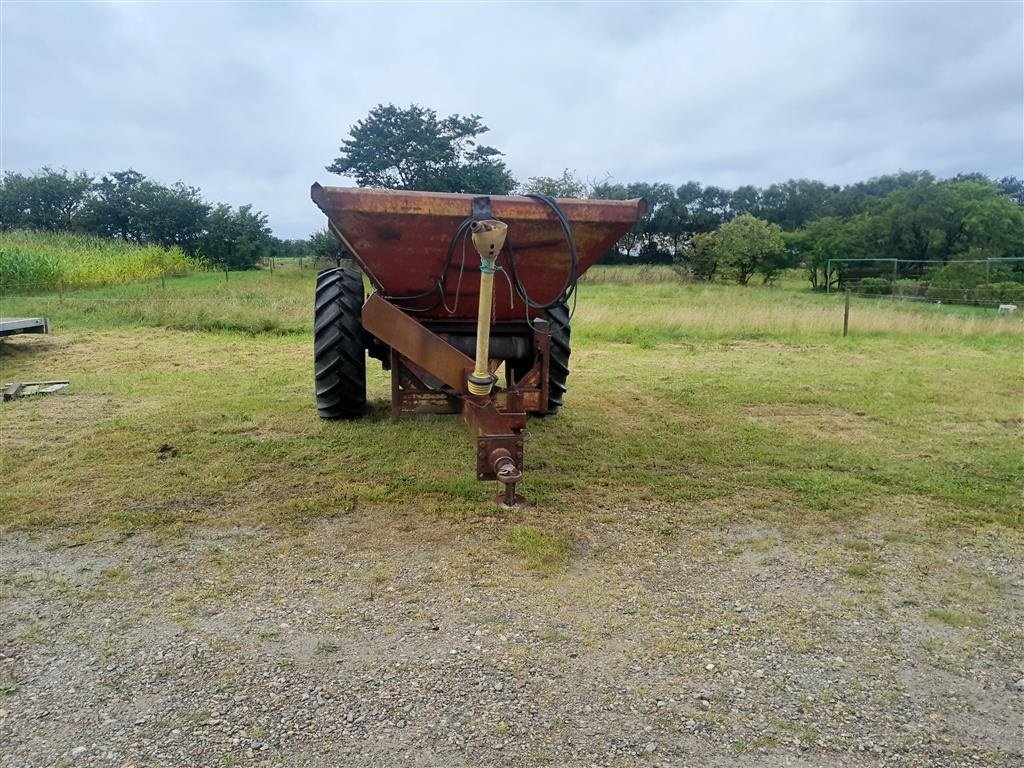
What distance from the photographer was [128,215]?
3934 cm

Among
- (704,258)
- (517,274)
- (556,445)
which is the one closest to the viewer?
(517,274)

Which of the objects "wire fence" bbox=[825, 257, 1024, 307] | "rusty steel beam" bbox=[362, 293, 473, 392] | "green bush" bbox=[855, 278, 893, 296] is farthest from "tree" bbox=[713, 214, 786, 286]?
"rusty steel beam" bbox=[362, 293, 473, 392]

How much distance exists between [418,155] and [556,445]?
1282 inches

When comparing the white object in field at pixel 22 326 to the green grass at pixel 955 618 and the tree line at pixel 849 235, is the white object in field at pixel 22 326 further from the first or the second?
the tree line at pixel 849 235

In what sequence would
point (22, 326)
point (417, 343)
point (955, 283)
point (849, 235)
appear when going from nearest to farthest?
point (417, 343), point (22, 326), point (955, 283), point (849, 235)

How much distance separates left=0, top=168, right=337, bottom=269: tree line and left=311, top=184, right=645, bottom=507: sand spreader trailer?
1418 inches

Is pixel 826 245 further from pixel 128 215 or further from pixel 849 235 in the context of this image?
pixel 128 215

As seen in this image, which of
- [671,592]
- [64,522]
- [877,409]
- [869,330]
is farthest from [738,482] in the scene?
[869,330]

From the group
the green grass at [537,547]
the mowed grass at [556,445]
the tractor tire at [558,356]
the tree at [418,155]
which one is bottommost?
the green grass at [537,547]

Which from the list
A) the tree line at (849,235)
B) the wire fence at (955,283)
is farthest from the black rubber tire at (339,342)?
the tree line at (849,235)

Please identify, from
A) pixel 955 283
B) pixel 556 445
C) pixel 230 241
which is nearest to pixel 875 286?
pixel 955 283

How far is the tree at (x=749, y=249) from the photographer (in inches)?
1441

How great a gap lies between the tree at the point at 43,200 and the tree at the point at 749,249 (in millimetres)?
36920

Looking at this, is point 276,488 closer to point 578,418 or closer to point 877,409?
point 578,418
